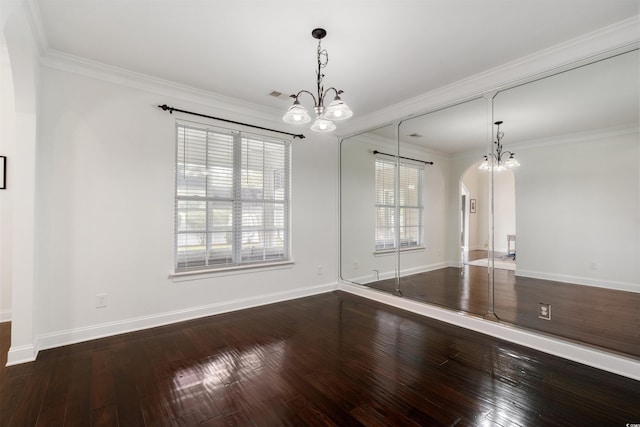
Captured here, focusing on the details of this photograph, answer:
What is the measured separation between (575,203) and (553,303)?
3.26 ft

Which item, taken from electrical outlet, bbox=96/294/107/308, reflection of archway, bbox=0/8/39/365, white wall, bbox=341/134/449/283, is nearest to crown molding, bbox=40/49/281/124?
reflection of archway, bbox=0/8/39/365

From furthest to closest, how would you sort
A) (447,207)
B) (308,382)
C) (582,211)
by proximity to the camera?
(447,207)
(582,211)
(308,382)

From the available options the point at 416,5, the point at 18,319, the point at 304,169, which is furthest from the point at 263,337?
the point at 416,5

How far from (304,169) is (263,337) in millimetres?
2575

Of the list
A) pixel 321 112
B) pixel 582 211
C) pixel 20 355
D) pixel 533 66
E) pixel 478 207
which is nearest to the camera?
pixel 321 112

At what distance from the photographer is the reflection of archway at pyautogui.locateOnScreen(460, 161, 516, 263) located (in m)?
3.16

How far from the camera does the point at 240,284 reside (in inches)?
156

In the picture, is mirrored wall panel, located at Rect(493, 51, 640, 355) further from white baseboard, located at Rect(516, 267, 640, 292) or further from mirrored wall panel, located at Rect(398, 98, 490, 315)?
mirrored wall panel, located at Rect(398, 98, 490, 315)

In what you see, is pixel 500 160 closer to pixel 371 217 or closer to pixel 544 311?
pixel 544 311

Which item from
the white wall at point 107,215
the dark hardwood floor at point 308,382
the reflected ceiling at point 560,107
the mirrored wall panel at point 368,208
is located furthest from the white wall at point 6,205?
the reflected ceiling at point 560,107

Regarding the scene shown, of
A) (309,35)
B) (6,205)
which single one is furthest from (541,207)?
(6,205)

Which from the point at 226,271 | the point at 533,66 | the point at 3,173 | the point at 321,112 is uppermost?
the point at 533,66

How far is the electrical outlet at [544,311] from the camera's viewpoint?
2854mm

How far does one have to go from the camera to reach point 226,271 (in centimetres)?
385
